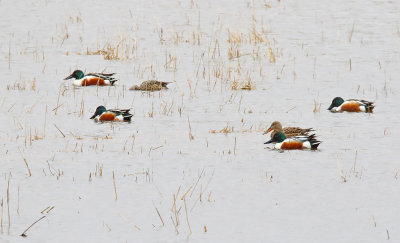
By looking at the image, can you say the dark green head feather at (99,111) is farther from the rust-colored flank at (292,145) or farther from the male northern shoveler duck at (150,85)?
the rust-colored flank at (292,145)

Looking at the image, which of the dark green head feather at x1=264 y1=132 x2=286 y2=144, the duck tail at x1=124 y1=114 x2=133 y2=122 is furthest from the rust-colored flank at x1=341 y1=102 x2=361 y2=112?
the duck tail at x1=124 y1=114 x2=133 y2=122

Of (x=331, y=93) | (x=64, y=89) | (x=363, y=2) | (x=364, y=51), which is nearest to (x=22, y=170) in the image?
(x=64, y=89)

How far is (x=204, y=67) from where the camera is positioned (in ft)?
54.4

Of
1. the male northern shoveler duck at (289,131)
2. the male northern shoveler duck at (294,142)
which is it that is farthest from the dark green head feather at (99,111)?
the male northern shoveler duck at (294,142)

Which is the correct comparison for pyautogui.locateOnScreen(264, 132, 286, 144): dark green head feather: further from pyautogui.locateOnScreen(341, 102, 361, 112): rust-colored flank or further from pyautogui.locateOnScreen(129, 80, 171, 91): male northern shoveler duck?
pyautogui.locateOnScreen(129, 80, 171, 91): male northern shoveler duck

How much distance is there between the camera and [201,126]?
1215cm

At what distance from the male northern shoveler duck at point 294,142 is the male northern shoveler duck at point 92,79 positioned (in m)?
5.95

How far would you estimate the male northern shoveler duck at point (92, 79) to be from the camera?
51.5 ft

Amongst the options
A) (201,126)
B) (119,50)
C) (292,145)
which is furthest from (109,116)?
(119,50)

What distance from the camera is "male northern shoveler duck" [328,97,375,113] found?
43.5ft

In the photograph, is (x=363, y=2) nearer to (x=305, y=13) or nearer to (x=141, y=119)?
(x=305, y=13)

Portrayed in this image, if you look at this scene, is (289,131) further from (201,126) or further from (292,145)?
(201,126)

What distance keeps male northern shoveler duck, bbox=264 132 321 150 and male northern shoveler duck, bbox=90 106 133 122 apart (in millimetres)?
2983

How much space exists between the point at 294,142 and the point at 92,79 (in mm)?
6400
